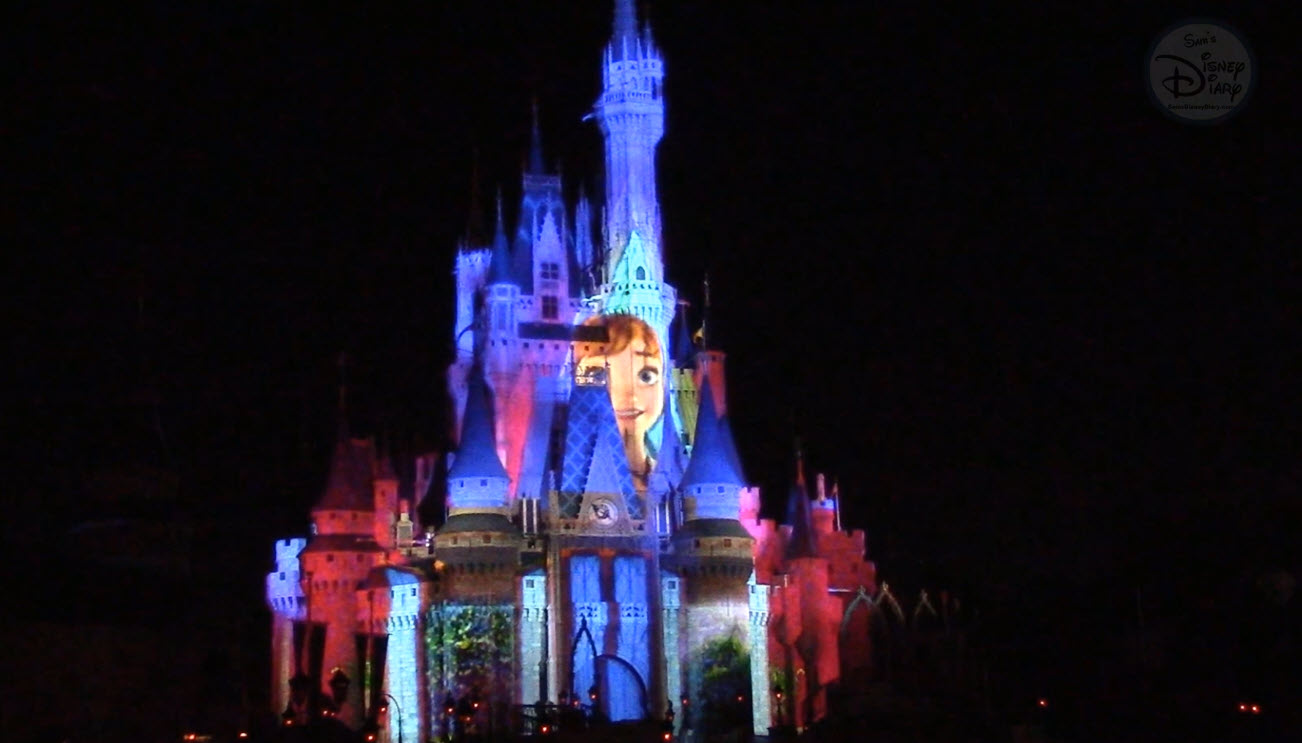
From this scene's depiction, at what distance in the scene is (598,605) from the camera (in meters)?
45.7

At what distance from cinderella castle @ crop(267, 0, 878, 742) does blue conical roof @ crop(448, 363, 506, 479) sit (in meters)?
0.06

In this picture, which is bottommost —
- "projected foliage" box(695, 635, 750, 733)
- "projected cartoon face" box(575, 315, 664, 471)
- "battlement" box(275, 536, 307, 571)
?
"projected foliage" box(695, 635, 750, 733)

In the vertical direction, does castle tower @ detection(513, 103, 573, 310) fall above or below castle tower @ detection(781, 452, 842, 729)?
above

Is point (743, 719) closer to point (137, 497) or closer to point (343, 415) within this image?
point (343, 415)

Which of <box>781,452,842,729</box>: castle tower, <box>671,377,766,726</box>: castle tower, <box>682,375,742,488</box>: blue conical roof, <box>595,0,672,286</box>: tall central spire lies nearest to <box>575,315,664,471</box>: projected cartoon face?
<box>595,0,672,286</box>: tall central spire

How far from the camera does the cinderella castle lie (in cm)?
4450

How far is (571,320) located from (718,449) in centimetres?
863

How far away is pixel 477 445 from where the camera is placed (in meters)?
45.9

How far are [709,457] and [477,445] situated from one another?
641cm

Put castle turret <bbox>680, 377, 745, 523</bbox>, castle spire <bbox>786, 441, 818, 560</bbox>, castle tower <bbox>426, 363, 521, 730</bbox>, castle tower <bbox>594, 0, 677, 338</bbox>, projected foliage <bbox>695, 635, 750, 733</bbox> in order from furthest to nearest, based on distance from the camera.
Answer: castle tower <bbox>594, 0, 677, 338</bbox>, castle spire <bbox>786, 441, 818, 560</bbox>, castle turret <bbox>680, 377, 745, 523</bbox>, projected foliage <bbox>695, 635, 750, 733</bbox>, castle tower <bbox>426, 363, 521, 730</bbox>

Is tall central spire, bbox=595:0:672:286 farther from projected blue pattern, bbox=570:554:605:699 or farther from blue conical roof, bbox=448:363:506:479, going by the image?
projected blue pattern, bbox=570:554:605:699

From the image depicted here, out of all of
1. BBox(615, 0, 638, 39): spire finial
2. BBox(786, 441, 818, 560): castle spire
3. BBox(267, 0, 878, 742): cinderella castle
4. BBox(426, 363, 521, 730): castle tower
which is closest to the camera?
BBox(426, 363, 521, 730): castle tower

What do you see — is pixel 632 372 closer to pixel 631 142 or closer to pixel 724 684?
pixel 631 142

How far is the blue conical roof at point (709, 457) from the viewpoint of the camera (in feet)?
156
